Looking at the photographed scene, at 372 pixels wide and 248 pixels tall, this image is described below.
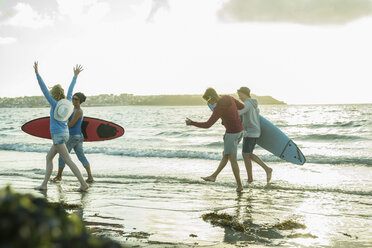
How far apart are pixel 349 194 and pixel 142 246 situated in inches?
214

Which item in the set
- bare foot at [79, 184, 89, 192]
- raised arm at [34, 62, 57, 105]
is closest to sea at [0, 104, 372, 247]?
bare foot at [79, 184, 89, 192]

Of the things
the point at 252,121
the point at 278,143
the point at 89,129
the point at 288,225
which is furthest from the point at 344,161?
the point at 288,225

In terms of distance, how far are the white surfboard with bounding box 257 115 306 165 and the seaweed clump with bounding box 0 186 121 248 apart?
28.9 ft

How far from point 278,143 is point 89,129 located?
4826 mm

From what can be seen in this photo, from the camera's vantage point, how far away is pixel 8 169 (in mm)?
10922

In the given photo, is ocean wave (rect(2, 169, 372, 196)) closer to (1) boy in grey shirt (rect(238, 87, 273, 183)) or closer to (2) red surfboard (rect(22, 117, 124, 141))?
(1) boy in grey shirt (rect(238, 87, 273, 183))

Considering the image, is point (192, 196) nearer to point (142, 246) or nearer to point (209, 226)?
point (209, 226)

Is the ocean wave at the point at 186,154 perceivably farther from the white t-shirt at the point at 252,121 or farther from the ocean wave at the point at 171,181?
the white t-shirt at the point at 252,121

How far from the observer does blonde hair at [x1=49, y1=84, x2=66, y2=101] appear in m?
6.56

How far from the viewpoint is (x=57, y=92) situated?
6562mm

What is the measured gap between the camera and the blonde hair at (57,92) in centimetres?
656

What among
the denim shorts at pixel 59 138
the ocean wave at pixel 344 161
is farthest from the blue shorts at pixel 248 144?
the ocean wave at pixel 344 161

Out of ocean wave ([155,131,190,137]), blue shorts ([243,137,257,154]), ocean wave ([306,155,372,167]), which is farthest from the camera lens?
ocean wave ([155,131,190,137])

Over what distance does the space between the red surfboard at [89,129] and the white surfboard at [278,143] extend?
12.3 ft
